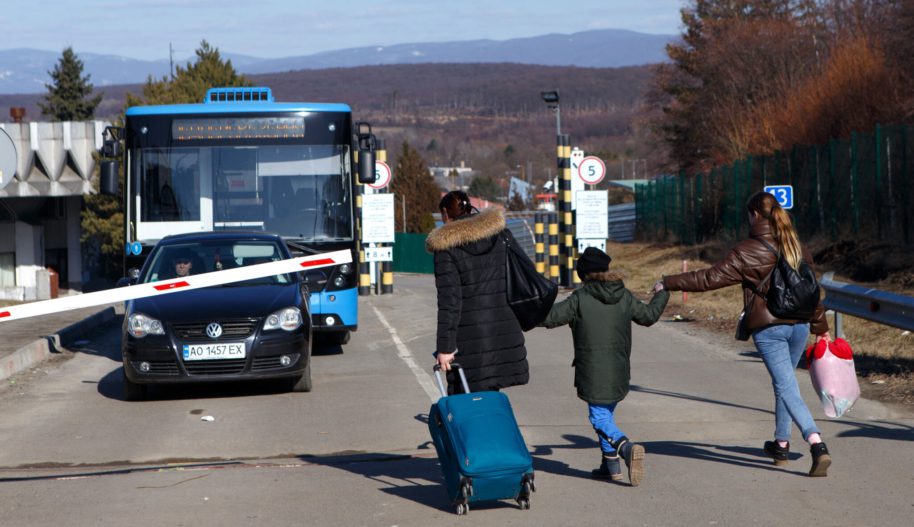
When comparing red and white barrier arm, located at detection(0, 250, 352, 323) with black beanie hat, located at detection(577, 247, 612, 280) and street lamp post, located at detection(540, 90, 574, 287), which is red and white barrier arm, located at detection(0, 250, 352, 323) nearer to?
black beanie hat, located at detection(577, 247, 612, 280)

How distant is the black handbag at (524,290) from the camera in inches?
267

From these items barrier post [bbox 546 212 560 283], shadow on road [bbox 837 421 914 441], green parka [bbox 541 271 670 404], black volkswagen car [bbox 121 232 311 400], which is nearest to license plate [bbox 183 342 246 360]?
black volkswagen car [bbox 121 232 311 400]

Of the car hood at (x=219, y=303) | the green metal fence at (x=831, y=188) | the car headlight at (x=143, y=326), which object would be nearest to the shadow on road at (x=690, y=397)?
the car hood at (x=219, y=303)

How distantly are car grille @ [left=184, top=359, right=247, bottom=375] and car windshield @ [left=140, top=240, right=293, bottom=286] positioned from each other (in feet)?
4.63

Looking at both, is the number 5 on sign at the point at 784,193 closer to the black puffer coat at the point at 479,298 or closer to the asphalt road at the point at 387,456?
the asphalt road at the point at 387,456

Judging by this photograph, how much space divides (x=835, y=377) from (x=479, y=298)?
2.42m

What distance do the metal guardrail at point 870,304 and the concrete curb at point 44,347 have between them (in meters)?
8.78

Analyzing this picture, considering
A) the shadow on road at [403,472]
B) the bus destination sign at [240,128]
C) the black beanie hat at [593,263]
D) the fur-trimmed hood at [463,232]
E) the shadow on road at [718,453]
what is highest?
the bus destination sign at [240,128]

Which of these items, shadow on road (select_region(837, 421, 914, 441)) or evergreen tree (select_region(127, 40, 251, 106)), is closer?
shadow on road (select_region(837, 421, 914, 441))

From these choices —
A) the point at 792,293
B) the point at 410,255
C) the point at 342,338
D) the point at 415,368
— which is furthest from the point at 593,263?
the point at 410,255

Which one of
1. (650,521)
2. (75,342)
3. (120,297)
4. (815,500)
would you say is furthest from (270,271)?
(75,342)

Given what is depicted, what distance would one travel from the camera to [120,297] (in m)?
7.64

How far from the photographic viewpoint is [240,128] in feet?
50.4

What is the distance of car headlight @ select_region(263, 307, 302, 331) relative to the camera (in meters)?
11.3
